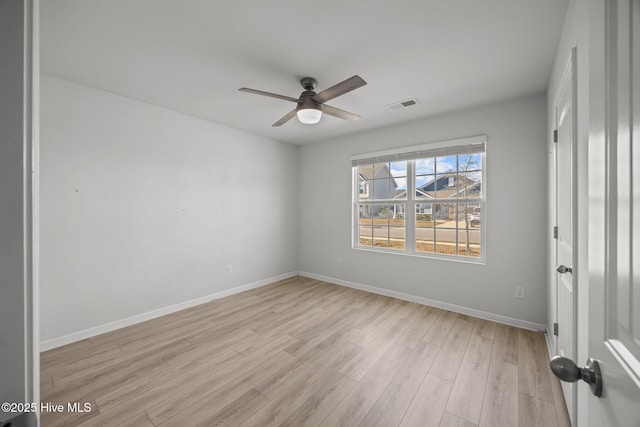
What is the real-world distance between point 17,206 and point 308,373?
202cm

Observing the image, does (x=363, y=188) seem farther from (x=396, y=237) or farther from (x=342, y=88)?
(x=342, y=88)

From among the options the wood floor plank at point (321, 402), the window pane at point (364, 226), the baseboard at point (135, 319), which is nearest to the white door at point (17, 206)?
the wood floor plank at point (321, 402)

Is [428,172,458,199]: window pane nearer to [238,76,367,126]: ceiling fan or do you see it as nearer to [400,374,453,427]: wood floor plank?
[238,76,367,126]: ceiling fan

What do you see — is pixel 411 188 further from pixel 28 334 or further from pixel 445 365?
pixel 28 334

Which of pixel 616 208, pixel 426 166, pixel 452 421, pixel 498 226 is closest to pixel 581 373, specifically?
pixel 616 208

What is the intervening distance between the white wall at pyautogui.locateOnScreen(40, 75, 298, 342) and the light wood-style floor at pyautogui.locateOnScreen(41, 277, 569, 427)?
0.43 metres

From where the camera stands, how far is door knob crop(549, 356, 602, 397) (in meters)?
0.55

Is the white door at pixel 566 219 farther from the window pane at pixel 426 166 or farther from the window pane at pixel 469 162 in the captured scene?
the window pane at pixel 426 166

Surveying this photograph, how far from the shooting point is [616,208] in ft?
1.63

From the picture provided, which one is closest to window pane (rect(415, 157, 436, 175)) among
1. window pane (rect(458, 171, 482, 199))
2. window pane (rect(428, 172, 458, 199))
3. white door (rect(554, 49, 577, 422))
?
window pane (rect(428, 172, 458, 199))

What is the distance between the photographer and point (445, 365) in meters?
2.14

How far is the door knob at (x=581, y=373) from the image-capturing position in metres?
0.55

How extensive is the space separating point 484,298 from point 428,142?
2.09 metres

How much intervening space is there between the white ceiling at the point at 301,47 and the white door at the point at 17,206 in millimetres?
1212
